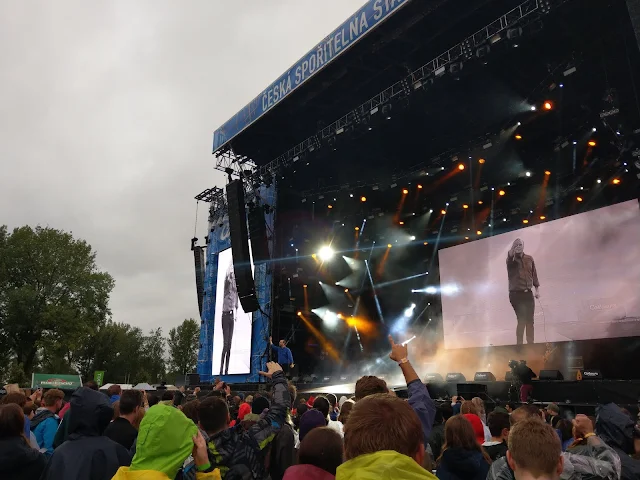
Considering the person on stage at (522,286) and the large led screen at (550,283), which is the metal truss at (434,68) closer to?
the large led screen at (550,283)

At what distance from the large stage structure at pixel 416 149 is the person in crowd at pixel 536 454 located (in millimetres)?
8558

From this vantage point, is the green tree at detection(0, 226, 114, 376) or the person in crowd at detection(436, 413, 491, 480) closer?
the person in crowd at detection(436, 413, 491, 480)

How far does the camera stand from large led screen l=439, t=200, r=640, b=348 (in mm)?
13461

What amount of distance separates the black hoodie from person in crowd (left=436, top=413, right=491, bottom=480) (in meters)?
2.52

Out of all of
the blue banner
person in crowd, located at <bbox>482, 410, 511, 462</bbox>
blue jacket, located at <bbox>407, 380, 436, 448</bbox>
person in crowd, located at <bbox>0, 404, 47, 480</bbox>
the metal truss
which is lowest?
person in crowd, located at <bbox>482, 410, 511, 462</bbox>

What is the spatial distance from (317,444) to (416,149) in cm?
1722

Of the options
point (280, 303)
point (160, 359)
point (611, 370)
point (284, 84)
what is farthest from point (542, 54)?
point (160, 359)

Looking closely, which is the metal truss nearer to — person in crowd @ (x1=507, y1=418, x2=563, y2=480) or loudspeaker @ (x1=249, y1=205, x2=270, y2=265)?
loudspeaker @ (x1=249, y1=205, x2=270, y2=265)

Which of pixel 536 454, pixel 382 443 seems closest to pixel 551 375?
pixel 536 454

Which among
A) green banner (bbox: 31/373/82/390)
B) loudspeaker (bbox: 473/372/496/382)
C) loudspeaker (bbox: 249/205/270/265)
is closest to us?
loudspeaker (bbox: 473/372/496/382)

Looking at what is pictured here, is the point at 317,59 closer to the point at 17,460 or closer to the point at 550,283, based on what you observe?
the point at 550,283

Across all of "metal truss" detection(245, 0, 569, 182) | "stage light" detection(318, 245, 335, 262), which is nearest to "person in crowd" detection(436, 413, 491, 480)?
"metal truss" detection(245, 0, 569, 182)

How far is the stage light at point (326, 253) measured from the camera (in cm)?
2170

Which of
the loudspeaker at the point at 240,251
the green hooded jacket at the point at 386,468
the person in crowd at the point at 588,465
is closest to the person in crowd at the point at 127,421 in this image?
the person in crowd at the point at 588,465
